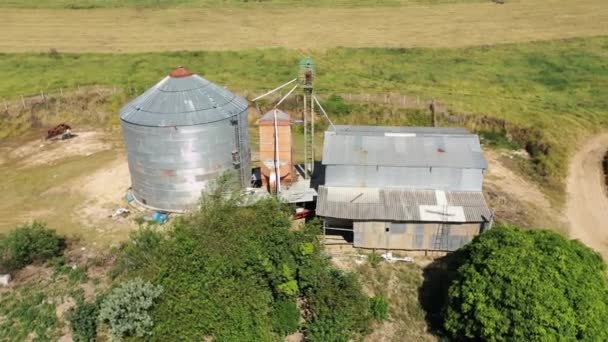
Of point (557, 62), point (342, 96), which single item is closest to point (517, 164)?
point (342, 96)

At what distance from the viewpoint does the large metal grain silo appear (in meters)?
38.6

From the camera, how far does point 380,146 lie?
39344 mm

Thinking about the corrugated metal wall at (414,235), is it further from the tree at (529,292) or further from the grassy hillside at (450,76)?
the grassy hillside at (450,76)

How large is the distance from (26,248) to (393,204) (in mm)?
26625

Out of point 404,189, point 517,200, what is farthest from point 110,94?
point 517,200

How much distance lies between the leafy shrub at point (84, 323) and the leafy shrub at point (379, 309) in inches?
665

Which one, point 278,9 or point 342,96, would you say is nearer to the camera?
point 342,96

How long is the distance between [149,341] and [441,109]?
4565cm

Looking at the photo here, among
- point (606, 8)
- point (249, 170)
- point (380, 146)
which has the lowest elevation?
point (249, 170)

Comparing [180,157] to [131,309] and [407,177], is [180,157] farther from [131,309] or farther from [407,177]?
[407,177]

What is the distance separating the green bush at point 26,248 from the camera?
34188mm

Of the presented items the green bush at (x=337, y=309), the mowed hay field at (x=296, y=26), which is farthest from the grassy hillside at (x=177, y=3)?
the green bush at (x=337, y=309)

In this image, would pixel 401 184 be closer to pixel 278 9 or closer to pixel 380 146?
pixel 380 146

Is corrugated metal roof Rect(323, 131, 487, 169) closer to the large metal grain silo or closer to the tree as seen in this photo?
the large metal grain silo
